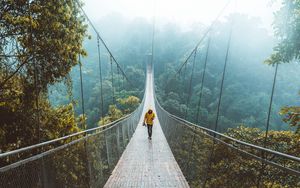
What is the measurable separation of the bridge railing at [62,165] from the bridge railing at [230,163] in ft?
4.45

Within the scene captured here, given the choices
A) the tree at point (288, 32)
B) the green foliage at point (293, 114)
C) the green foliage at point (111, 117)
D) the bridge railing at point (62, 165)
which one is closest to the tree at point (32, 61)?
the bridge railing at point (62, 165)

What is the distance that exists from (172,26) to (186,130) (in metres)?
94.1

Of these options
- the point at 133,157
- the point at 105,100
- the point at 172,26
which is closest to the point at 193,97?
the point at 105,100

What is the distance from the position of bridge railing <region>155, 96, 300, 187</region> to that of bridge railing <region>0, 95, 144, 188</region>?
4.45 ft

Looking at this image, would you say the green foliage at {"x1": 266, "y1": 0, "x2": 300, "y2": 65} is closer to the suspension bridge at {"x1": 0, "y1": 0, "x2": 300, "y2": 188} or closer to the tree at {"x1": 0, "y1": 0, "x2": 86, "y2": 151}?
the suspension bridge at {"x1": 0, "y1": 0, "x2": 300, "y2": 188}

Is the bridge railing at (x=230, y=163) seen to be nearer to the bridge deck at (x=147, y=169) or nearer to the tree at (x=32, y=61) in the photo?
the bridge deck at (x=147, y=169)

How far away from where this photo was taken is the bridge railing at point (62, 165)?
1.74m

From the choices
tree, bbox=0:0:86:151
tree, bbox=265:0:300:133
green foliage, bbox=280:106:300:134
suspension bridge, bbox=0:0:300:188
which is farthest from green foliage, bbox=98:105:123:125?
green foliage, bbox=280:106:300:134

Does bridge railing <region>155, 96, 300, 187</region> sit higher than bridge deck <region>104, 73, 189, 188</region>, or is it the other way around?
bridge railing <region>155, 96, 300, 187</region>

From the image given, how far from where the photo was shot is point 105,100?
107 ft

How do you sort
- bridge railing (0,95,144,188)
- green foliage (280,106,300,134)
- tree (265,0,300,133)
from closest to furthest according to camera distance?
bridge railing (0,95,144,188)
green foliage (280,106,300,134)
tree (265,0,300,133)

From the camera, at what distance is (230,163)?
9.29ft

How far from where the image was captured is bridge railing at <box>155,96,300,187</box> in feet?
6.16

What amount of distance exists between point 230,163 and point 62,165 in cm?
144
